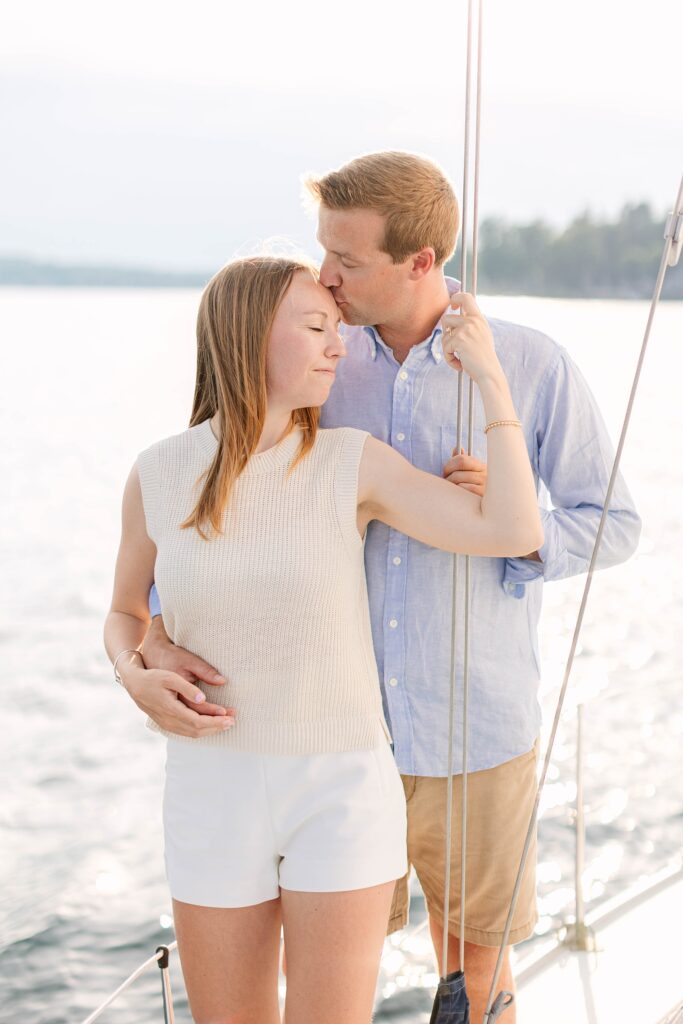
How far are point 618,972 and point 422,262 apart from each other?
1471 millimetres

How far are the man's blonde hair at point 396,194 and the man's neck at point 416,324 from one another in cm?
7

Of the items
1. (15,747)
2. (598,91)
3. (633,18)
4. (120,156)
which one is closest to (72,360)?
(120,156)

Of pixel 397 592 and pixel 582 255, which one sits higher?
pixel 397 592

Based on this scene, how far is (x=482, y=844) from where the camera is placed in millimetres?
1616

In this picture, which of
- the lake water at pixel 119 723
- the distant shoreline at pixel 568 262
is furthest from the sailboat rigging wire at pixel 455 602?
the distant shoreline at pixel 568 262

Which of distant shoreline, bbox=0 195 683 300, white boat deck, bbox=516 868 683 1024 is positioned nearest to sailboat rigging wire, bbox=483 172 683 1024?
white boat deck, bbox=516 868 683 1024

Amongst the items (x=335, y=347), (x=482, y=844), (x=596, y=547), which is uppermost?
(x=335, y=347)

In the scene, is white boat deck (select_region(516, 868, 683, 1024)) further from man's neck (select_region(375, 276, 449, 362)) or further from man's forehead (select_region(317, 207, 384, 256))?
man's forehead (select_region(317, 207, 384, 256))

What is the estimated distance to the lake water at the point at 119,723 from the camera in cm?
615

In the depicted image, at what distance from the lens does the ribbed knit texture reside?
137 cm

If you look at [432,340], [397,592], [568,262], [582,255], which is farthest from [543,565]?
[582,255]

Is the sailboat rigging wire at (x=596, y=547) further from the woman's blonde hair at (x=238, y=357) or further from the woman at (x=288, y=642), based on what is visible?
the woman's blonde hair at (x=238, y=357)

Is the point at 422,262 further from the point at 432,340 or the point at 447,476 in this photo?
the point at 447,476

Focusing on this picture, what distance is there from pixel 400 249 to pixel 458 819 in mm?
788
